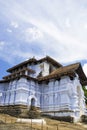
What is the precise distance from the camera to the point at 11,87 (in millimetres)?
34219

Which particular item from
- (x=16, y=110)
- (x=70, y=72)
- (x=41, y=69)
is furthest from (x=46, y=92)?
(x=16, y=110)

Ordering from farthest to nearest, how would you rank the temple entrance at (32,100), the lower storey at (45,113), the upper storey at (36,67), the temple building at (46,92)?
the upper storey at (36,67) → the temple entrance at (32,100) → the temple building at (46,92) → the lower storey at (45,113)

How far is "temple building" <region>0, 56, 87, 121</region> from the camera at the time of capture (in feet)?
98.5

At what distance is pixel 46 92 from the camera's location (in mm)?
34000

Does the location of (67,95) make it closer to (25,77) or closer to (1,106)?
(25,77)

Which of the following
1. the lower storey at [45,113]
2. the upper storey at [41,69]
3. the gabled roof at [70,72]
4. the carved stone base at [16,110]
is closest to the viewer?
the lower storey at [45,113]

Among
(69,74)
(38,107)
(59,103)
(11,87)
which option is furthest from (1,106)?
(69,74)

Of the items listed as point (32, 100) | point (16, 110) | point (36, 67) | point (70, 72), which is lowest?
point (16, 110)

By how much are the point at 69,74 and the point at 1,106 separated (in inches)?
596

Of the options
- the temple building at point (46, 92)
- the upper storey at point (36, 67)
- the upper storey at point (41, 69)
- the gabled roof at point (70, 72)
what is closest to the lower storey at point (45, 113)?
the temple building at point (46, 92)

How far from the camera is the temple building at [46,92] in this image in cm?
3002

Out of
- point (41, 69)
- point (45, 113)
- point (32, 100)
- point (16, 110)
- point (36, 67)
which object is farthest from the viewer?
point (36, 67)

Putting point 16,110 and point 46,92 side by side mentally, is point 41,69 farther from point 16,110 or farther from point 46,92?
point 16,110

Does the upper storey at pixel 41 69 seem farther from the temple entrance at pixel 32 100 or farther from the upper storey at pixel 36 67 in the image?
the temple entrance at pixel 32 100
